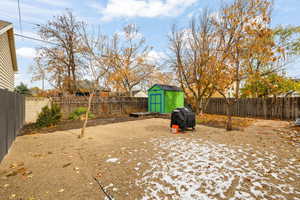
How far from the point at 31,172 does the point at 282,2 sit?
34.8 ft

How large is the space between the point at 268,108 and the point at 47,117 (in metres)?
13.7

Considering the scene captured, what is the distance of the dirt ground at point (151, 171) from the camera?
1916mm

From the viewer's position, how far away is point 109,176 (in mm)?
2350

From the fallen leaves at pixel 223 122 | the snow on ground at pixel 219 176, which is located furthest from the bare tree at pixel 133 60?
the snow on ground at pixel 219 176

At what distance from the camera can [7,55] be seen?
6.86 m

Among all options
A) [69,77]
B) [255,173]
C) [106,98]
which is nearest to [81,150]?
[255,173]

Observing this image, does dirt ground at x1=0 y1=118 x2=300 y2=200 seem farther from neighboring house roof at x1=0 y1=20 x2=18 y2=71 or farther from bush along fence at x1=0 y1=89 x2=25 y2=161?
neighboring house roof at x1=0 y1=20 x2=18 y2=71

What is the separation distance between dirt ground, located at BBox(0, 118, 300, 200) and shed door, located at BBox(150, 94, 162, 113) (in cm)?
808

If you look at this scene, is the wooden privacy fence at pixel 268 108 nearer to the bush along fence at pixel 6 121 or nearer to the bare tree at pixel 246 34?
the bare tree at pixel 246 34

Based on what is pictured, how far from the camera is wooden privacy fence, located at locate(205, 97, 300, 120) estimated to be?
8.64m

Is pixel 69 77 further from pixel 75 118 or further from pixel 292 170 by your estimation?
pixel 292 170

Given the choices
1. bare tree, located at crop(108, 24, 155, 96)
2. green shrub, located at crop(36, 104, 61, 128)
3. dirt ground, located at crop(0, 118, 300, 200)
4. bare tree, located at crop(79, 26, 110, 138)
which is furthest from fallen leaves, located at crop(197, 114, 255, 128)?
bare tree, located at crop(108, 24, 155, 96)

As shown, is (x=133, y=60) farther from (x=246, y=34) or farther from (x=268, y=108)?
(x=268, y=108)

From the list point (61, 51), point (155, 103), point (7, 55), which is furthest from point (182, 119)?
point (61, 51)
